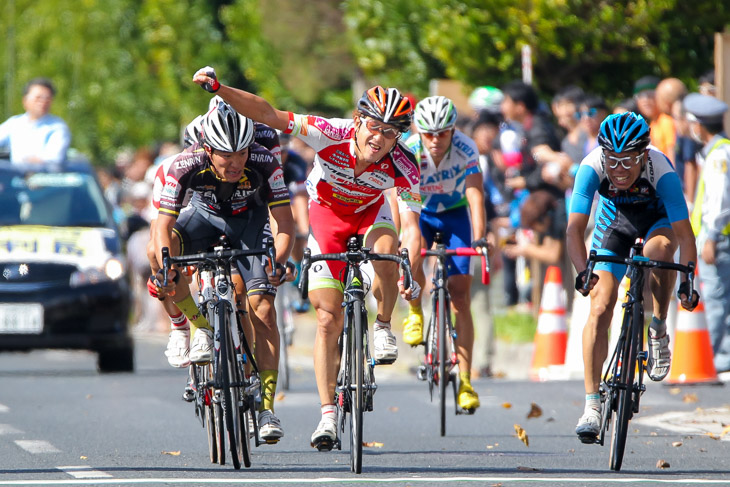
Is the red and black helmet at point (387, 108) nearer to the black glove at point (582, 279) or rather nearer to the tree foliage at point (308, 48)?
the black glove at point (582, 279)

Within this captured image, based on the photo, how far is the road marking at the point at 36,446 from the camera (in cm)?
988

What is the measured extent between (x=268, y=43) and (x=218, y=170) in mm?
25627

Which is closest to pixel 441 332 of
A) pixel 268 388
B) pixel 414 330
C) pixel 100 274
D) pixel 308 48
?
pixel 414 330

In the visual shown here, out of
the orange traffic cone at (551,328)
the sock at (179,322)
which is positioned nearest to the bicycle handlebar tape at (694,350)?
the orange traffic cone at (551,328)

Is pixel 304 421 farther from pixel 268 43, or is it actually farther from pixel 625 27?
pixel 268 43

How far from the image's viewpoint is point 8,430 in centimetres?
1091

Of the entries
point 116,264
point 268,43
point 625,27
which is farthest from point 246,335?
point 268,43

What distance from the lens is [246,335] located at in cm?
930

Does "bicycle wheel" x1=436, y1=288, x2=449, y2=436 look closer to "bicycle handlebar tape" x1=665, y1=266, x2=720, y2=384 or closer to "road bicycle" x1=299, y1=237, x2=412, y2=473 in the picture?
"road bicycle" x1=299, y1=237, x2=412, y2=473

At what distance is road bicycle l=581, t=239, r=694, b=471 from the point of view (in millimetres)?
8680

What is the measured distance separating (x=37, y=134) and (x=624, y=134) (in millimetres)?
8742

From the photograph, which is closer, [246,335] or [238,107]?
[238,107]

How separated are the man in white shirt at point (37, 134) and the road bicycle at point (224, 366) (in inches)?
286

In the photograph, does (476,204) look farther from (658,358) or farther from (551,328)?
(551,328)
